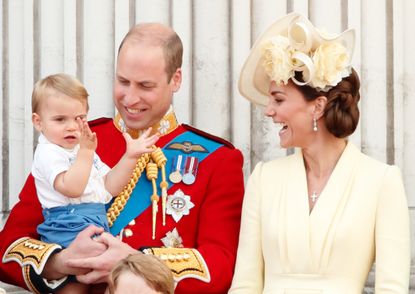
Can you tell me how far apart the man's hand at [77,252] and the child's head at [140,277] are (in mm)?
538

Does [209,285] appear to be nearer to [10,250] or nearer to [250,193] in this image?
[250,193]

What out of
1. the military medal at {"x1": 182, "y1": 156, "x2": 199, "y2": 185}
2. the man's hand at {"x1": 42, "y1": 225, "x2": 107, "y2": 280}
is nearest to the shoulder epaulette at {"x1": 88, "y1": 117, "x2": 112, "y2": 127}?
the military medal at {"x1": 182, "y1": 156, "x2": 199, "y2": 185}

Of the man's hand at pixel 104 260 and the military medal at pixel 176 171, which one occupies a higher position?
the military medal at pixel 176 171

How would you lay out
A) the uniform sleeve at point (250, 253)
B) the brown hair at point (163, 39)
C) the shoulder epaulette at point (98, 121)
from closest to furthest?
the uniform sleeve at point (250, 253), the brown hair at point (163, 39), the shoulder epaulette at point (98, 121)

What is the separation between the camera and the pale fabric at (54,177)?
5738 mm

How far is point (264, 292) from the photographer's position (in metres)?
5.79

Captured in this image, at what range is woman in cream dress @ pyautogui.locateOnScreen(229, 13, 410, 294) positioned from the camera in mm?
5676

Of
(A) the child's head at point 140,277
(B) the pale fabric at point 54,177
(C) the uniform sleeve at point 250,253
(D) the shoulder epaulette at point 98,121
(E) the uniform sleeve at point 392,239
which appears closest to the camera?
(A) the child's head at point 140,277

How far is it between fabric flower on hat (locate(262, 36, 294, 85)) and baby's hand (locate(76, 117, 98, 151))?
2.22 ft

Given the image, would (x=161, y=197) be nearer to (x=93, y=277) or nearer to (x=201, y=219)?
(x=201, y=219)

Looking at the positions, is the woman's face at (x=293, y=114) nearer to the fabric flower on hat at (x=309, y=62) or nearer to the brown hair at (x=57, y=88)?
the fabric flower on hat at (x=309, y=62)

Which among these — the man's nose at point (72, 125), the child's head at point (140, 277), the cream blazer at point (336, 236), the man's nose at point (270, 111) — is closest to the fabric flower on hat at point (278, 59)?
the man's nose at point (270, 111)

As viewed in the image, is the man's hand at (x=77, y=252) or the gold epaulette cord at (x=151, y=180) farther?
the gold epaulette cord at (x=151, y=180)

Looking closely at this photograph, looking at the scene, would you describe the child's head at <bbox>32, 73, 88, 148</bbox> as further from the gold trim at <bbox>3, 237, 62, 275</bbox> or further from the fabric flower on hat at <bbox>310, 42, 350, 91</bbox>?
the fabric flower on hat at <bbox>310, 42, 350, 91</bbox>
